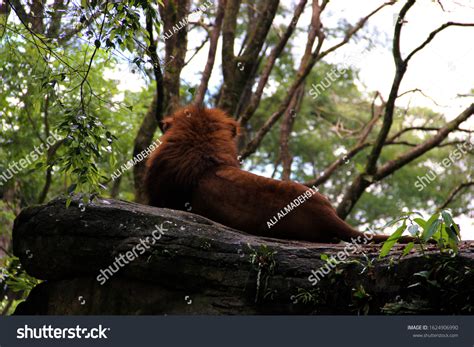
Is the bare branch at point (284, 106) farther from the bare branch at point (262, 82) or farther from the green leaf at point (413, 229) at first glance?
the green leaf at point (413, 229)

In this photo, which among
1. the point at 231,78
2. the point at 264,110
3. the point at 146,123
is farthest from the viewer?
the point at 264,110

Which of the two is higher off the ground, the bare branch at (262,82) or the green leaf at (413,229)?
the bare branch at (262,82)

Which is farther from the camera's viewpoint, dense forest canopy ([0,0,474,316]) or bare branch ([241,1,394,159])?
bare branch ([241,1,394,159])

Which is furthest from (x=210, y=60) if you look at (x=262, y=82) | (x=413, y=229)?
(x=413, y=229)

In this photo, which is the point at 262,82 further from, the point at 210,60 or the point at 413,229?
the point at 413,229

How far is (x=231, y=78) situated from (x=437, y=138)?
2.98m

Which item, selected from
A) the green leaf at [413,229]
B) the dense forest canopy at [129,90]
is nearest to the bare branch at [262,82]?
the dense forest canopy at [129,90]

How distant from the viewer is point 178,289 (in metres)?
4.83

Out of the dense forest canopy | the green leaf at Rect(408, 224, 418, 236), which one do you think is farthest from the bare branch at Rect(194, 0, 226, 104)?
the green leaf at Rect(408, 224, 418, 236)

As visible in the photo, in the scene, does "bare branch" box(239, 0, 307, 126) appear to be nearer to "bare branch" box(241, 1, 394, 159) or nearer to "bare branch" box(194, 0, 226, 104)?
"bare branch" box(241, 1, 394, 159)

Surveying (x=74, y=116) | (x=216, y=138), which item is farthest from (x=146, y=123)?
(x=74, y=116)

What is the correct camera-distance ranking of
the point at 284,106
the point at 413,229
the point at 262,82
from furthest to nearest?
the point at 284,106 < the point at 262,82 < the point at 413,229
